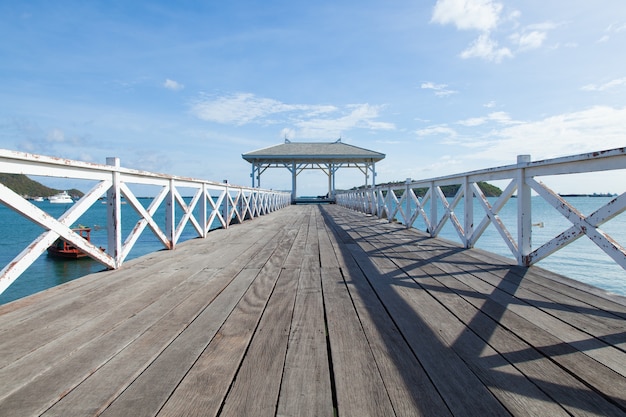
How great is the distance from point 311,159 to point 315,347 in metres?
24.5

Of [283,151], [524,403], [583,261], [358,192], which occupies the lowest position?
[583,261]

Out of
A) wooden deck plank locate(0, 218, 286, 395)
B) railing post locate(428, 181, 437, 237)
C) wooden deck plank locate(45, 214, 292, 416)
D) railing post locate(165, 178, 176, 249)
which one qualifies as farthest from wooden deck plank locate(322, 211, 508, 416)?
railing post locate(428, 181, 437, 237)

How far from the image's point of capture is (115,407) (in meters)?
1.15

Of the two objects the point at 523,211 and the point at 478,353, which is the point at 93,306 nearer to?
the point at 478,353

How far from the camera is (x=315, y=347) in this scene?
1590 mm

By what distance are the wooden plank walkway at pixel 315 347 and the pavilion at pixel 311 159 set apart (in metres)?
21.9

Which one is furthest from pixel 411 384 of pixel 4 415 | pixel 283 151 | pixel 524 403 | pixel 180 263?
pixel 283 151

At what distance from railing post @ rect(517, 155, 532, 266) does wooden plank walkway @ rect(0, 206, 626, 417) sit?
0.45 m

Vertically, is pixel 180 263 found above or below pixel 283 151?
below

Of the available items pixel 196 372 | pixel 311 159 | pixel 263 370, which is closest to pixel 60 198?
pixel 311 159

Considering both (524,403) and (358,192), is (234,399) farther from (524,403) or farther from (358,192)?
(358,192)

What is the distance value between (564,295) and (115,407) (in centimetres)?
260

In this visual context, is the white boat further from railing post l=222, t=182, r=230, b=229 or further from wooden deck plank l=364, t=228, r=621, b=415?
wooden deck plank l=364, t=228, r=621, b=415

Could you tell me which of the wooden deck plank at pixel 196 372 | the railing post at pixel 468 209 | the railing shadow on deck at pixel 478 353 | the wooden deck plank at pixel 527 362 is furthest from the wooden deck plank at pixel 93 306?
the railing post at pixel 468 209
